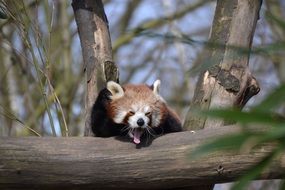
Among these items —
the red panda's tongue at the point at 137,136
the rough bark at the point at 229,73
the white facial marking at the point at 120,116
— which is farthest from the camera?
the rough bark at the point at 229,73

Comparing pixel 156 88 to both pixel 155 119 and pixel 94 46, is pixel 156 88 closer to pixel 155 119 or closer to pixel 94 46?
pixel 155 119

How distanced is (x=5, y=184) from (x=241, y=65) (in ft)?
4.30

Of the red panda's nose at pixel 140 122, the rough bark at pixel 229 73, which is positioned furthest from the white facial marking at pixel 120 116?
the rough bark at pixel 229 73

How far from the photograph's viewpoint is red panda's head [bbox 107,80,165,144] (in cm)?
288

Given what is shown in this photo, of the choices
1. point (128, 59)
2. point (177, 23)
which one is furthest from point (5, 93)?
point (177, 23)

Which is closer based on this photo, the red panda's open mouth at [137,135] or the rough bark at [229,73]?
A: the red panda's open mouth at [137,135]

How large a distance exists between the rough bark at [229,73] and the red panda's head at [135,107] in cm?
20

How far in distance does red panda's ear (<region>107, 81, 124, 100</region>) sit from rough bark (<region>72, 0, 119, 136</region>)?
0.25m

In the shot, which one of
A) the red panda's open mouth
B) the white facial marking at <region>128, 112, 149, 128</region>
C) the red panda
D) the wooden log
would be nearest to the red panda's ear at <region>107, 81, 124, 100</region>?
the red panda

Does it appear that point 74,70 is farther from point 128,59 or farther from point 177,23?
point 177,23

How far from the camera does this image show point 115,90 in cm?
309

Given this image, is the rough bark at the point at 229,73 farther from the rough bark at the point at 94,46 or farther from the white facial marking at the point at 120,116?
the rough bark at the point at 94,46

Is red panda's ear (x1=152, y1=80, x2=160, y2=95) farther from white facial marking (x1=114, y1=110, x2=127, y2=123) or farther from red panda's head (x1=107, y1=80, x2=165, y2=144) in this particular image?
white facial marking (x1=114, y1=110, x2=127, y2=123)

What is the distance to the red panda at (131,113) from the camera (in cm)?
291
